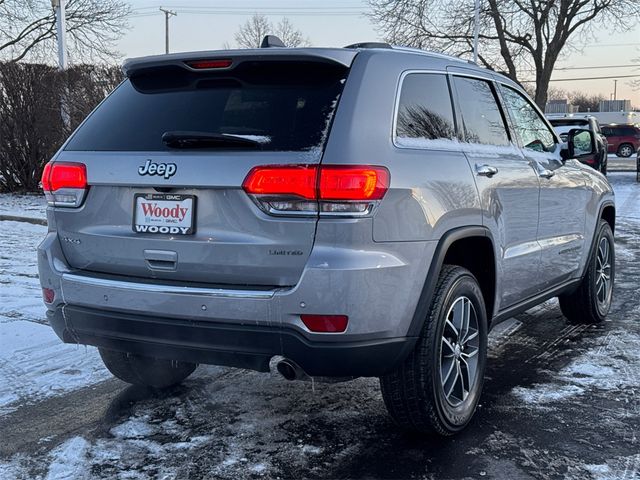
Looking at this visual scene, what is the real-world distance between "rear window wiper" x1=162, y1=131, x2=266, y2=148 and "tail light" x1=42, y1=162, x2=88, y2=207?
489 mm

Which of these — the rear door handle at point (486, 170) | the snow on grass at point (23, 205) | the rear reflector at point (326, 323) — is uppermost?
the rear door handle at point (486, 170)

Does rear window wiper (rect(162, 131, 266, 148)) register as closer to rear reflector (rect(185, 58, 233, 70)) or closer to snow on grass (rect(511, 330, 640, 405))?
rear reflector (rect(185, 58, 233, 70))

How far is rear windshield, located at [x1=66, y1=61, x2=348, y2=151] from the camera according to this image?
2.89 m

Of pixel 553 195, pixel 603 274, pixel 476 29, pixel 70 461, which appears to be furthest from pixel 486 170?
pixel 476 29

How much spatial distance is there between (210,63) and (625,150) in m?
34.9

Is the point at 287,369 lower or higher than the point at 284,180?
lower

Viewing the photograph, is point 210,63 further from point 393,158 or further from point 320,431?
point 320,431

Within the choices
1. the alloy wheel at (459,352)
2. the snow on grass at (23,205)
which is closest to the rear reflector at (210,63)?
the alloy wheel at (459,352)

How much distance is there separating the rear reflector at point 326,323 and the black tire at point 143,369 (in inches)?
53.1

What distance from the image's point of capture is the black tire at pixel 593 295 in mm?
5379

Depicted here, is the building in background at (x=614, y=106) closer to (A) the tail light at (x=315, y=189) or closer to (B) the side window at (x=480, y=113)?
(B) the side window at (x=480, y=113)

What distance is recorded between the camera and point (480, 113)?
396 centimetres

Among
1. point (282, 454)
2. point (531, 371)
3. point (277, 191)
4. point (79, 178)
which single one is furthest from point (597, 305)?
point (79, 178)

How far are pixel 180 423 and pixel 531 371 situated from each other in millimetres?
2238
